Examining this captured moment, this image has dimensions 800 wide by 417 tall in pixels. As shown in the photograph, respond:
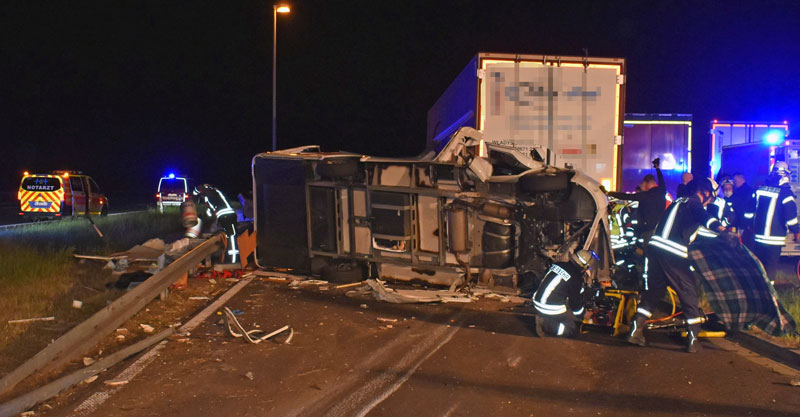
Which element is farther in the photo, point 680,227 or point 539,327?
point 539,327

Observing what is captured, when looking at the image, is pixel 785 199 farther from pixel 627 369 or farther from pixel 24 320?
pixel 24 320

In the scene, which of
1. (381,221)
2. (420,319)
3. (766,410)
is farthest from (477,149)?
(766,410)

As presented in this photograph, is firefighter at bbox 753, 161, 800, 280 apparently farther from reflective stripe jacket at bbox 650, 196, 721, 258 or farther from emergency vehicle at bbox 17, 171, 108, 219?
emergency vehicle at bbox 17, 171, 108, 219

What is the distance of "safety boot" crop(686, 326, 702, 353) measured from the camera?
18.6 feet

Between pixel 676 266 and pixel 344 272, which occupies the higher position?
pixel 676 266

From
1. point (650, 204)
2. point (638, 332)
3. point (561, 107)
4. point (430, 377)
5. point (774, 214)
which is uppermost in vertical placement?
point (561, 107)

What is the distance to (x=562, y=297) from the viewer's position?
594 centimetres

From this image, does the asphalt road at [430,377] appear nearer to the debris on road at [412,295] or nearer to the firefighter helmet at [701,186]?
the debris on road at [412,295]

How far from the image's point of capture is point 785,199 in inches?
338

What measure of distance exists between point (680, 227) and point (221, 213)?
6.92 metres

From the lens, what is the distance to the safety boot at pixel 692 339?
223 inches

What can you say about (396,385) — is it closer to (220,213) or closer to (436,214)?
(436,214)

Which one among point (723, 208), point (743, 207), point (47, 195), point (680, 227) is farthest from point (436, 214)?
point (47, 195)

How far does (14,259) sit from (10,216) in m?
16.6
